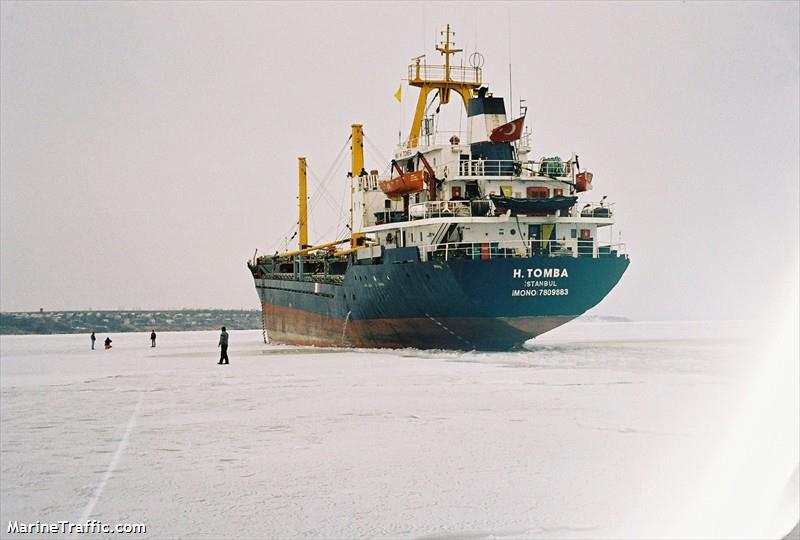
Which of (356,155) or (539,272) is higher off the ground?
(356,155)

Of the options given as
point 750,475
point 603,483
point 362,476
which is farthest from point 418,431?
point 750,475

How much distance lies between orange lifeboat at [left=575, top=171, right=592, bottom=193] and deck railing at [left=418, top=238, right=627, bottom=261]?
5.83 ft

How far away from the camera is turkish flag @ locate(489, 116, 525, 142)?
2744 cm

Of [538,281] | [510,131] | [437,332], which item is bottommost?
[437,332]

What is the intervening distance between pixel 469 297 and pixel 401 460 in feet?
51.3

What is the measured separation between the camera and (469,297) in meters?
24.5

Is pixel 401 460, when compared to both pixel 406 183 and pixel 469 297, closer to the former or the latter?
pixel 469 297

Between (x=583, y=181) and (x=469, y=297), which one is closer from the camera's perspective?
(x=469, y=297)

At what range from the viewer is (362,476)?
8.34m

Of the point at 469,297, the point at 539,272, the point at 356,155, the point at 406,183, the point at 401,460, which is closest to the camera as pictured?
the point at 401,460

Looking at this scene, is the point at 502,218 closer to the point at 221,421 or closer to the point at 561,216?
the point at 561,216

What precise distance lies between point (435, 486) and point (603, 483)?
61.9 inches

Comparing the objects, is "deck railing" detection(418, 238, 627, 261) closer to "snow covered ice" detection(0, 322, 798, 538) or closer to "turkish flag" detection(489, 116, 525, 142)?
"turkish flag" detection(489, 116, 525, 142)

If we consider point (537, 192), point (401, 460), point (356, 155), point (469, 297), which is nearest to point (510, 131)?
point (537, 192)
